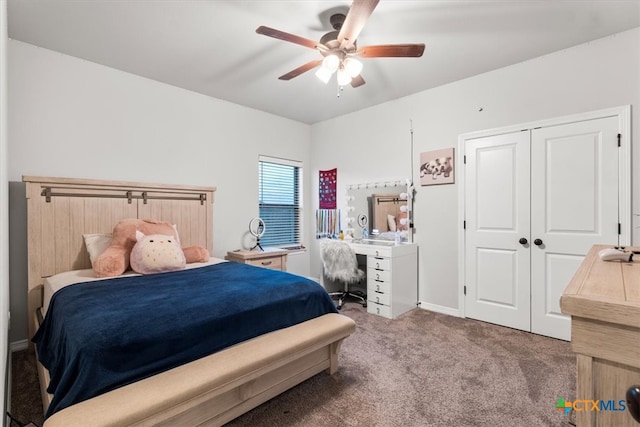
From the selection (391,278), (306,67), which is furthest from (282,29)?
(391,278)

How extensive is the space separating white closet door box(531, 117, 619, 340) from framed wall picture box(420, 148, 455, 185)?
2.55ft

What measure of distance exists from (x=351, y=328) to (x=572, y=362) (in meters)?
1.79

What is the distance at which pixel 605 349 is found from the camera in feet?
1.78

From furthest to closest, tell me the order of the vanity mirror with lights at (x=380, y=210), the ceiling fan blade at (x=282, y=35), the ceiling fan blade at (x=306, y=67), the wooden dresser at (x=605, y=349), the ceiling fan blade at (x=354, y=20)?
the vanity mirror with lights at (x=380, y=210) < the ceiling fan blade at (x=306, y=67) < the ceiling fan blade at (x=282, y=35) < the ceiling fan blade at (x=354, y=20) < the wooden dresser at (x=605, y=349)

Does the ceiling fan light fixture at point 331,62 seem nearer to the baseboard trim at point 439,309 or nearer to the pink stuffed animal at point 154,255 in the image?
the pink stuffed animal at point 154,255

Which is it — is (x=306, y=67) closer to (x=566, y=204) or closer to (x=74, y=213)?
(x=74, y=213)

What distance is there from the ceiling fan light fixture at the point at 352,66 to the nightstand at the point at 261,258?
2319 mm

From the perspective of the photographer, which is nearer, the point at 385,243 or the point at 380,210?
the point at 385,243

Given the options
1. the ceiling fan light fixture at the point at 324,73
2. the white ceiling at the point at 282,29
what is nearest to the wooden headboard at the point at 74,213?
the white ceiling at the point at 282,29

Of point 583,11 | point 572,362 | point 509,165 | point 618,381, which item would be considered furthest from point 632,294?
point 509,165

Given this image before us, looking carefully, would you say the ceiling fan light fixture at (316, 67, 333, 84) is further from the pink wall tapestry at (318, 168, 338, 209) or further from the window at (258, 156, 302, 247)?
the pink wall tapestry at (318, 168, 338, 209)

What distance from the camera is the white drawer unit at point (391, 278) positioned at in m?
3.32

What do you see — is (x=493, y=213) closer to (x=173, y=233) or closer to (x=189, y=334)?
(x=189, y=334)

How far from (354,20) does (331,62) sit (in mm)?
333
